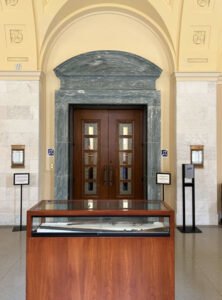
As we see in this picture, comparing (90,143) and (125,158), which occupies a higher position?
(90,143)

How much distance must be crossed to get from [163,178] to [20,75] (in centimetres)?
374

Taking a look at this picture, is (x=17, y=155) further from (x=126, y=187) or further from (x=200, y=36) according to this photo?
(x=200, y=36)

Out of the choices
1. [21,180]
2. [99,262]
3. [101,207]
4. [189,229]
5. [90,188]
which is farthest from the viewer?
[90,188]

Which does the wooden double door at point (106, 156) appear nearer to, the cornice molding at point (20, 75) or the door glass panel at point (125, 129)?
the door glass panel at point (125, 129)

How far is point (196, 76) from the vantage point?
677 centimetres

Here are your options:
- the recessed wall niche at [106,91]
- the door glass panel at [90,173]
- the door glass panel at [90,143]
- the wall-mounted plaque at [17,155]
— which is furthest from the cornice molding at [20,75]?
the door glass panel at [90,173]

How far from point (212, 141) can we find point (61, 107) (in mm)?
3395

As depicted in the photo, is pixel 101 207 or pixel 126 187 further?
pixel 126 187

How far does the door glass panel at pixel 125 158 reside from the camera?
744cm

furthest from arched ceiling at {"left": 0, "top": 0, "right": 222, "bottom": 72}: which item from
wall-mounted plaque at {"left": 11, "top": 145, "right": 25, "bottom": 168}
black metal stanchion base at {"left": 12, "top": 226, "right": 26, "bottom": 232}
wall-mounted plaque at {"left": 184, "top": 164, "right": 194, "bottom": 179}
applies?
black metal stanchion base at {"left": 12, "top": 226, "right": 26, "bottom": 232}

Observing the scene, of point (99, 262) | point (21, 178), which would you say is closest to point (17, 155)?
point (21, 178)

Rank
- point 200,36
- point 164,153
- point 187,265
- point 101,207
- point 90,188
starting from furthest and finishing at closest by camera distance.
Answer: point 90,188
point 164,153
point 200,36
point 187,265
point 101,207

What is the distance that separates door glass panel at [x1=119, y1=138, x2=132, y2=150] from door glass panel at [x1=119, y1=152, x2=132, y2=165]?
142mm

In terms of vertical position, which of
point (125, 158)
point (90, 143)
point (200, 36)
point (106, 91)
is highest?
point (200, 36)
